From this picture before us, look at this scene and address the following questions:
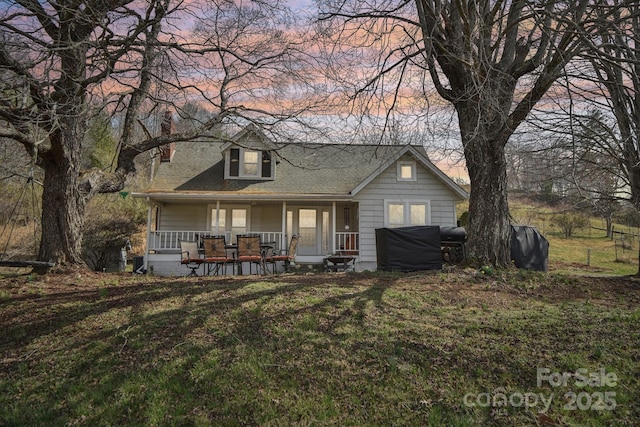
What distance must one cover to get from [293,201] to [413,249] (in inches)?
240

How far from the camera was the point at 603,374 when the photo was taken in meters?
4.01

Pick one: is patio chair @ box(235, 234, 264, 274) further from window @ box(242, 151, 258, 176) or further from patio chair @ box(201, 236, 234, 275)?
window @ box(242, 151, 258, 176)

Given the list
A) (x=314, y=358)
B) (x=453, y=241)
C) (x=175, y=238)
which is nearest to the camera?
(x=314, y=358)

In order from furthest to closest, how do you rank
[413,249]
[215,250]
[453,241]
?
[453,241] → [215,250] → [413,249]

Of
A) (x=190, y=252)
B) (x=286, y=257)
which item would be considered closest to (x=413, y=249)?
(x=286, y=257)

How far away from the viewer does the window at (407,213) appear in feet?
50.8

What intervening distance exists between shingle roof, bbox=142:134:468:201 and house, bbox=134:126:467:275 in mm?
41

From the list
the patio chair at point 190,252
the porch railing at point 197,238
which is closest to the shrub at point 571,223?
the porch railing at point 197,238

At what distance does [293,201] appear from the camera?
614 inches

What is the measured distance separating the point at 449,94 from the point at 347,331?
6.09 m

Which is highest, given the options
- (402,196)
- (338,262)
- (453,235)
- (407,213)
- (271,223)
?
(402,196)

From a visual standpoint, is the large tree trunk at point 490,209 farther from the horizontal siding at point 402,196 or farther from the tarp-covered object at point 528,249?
the tarp-covered object at point 528,249

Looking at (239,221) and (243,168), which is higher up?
(243,168)

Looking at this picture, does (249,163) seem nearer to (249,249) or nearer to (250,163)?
(250,163)
